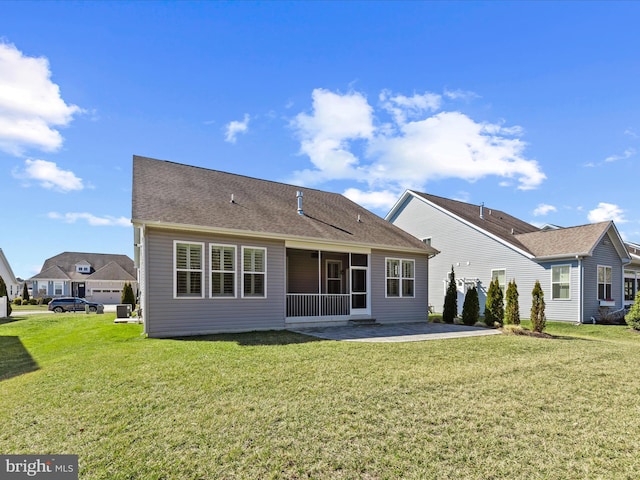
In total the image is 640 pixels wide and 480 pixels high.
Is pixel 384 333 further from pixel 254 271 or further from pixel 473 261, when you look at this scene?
pixel 473 261

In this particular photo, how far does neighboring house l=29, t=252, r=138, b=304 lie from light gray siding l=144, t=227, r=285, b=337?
37.1 metres

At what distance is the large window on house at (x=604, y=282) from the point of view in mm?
19406

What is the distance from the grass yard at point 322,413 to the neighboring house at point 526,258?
11093 millimetres

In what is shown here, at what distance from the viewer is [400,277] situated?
15.9 m

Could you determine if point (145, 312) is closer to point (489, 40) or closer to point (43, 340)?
point (43, 340)

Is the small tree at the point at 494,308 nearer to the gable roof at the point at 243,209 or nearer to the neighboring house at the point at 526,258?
the gable roof at the point at 243,209

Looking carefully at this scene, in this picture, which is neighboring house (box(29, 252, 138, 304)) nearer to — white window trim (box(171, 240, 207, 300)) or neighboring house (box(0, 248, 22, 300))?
neighboring house (box(0, 248, 22, 300))

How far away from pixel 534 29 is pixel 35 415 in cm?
1590

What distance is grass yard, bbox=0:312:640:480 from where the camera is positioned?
375 cm

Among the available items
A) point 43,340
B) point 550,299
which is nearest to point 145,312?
point 43,340

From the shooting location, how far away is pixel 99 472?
3551 millimetres

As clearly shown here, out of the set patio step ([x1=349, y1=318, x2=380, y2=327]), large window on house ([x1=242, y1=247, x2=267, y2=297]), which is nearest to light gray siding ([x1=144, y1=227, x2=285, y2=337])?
large window on house ([x1=242, y1=247, x2=267, y2=297])

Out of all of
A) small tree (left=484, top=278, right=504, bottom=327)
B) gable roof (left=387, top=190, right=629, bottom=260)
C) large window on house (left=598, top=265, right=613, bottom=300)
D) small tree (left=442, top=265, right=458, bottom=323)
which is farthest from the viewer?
large window on house (left=598, top=265, right=613, bottom=300)

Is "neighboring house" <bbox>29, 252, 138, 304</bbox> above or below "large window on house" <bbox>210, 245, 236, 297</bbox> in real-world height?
below
